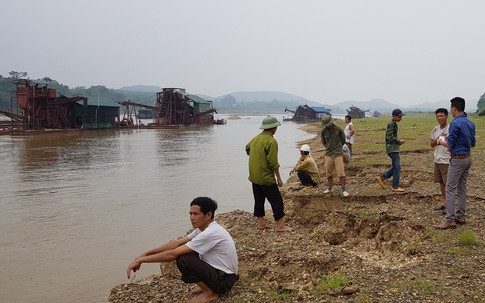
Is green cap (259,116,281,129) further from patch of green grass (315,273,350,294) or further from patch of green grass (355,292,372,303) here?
patch of green grass (355,292,372,303)

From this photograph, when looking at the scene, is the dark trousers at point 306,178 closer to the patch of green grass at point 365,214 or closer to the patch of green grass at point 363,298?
the patch of green grass at point 365,214

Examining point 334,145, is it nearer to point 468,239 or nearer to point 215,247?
point 468,239

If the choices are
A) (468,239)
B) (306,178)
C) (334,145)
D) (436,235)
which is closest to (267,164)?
(436,235)

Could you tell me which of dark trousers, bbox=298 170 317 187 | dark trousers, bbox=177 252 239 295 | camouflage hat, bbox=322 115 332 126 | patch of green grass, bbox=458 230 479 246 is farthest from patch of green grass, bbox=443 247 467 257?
dark trousers, bbox=298 170 317 187

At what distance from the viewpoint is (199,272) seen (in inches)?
182

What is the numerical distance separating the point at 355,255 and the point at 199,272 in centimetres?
262

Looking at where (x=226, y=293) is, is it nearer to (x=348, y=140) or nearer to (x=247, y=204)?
(x=247, y=204)

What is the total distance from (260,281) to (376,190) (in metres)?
5.29

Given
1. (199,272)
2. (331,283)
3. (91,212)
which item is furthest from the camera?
(91,212)

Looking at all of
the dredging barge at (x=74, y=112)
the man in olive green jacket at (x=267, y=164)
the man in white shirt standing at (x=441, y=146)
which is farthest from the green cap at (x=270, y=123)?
the dredging barge at (x=74, y=112)

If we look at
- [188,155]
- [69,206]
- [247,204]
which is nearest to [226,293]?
[247,204]

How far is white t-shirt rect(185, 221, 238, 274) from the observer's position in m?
4.59

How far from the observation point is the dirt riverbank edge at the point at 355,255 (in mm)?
4758

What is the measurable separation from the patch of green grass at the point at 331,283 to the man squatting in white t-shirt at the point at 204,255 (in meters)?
1.03
